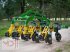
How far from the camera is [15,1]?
Result: 165 ft

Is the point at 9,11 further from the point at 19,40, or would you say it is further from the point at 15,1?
the point at 19,40

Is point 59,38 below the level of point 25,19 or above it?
below

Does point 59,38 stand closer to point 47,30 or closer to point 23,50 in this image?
point 47,30

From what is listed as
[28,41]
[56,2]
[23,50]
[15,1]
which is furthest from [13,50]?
[15,1]

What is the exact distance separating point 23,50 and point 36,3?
36117 mm

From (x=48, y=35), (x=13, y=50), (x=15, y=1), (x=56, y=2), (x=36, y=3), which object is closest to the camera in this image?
(x=13, y=50)

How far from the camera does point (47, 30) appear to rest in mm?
12633

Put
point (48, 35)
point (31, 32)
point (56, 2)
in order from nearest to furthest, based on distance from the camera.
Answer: point (48, 35) → point (31, 32) → point (56, 2)

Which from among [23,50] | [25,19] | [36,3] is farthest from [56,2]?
[23,50]

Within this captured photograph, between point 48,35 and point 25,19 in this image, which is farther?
point 25,19

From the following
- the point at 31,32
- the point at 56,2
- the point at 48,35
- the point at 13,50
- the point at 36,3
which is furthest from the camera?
the point at 36,3

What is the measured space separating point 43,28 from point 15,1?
123ft

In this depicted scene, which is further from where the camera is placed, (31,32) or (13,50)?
(31,32)

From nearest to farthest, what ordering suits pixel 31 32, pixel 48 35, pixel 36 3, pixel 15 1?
pixel 48 35 < pixel 31 32 < pixel 36 3 < pixel 15 1
